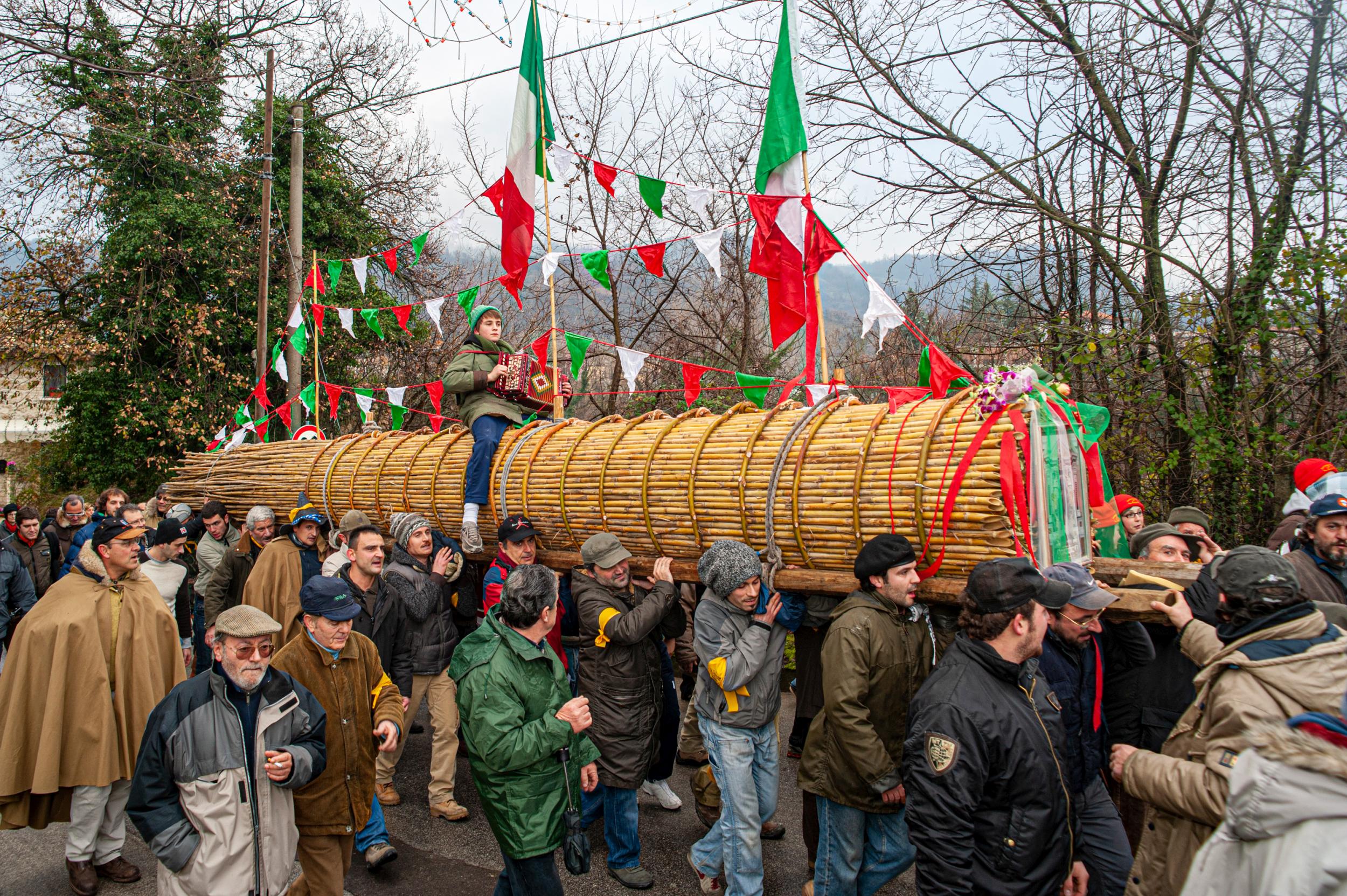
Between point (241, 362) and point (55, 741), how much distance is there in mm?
14267

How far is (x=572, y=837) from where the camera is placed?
3.19m

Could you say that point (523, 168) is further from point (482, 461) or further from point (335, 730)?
point (335, 730)

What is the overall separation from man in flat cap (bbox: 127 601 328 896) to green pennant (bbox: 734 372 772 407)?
3.42 metres

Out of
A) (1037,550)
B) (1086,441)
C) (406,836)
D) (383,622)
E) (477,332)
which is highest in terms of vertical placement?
(477,332)

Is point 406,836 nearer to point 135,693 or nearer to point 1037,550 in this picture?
point 135,693

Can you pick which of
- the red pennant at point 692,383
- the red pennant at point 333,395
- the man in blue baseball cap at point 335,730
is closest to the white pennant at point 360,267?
the red pennant at point 333,395

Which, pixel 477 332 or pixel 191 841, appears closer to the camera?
pixel 191 841

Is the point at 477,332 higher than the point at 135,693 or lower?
higher

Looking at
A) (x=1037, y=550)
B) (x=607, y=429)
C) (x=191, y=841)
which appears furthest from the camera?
(x=607, y=429)

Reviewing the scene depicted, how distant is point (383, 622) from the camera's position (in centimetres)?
476

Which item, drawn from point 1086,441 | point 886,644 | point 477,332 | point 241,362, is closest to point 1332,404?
point 1086,441

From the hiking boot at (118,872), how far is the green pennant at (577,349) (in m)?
4.43

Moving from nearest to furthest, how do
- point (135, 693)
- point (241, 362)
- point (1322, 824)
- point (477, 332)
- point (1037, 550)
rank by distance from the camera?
point (1322, 824) < point (1037, 550) < point (135, 693) < point (477, 332) < point (241, 362)

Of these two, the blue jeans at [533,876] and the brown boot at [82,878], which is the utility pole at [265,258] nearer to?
the brown boot at [82,878]
